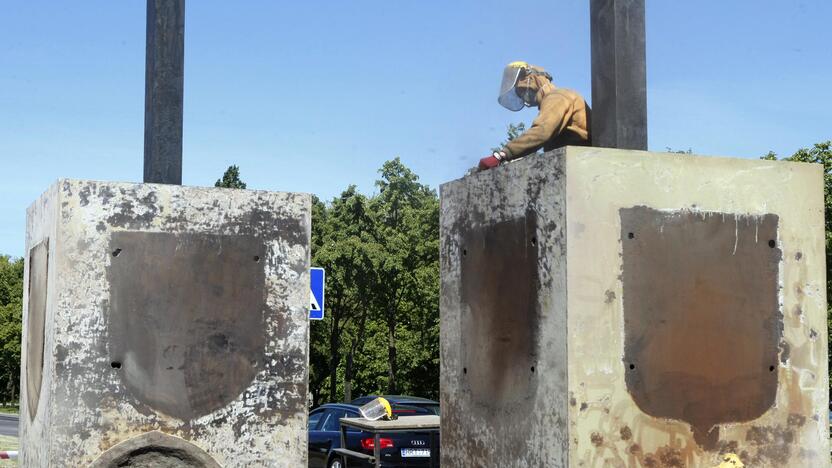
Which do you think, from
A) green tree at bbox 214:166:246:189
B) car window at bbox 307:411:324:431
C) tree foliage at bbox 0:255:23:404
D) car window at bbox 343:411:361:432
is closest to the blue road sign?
car window at bbox 343:411:361:432

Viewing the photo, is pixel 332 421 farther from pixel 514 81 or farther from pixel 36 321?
pixel 514 81

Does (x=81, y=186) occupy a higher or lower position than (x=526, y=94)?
lower

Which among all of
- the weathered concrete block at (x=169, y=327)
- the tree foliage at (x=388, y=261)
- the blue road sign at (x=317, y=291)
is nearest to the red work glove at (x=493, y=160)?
the weathered concrete block at (x=169, y=327)

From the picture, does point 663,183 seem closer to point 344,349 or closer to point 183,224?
point 183,224

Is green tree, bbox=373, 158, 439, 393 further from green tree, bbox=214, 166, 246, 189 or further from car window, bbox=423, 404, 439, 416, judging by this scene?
car window, bbox=423, 404, 439, 416

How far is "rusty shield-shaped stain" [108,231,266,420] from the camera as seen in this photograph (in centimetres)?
601

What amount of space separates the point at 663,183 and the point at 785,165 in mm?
659

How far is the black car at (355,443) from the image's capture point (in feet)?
46.3

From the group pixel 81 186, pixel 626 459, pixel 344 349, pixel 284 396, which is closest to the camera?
pixel 626 459

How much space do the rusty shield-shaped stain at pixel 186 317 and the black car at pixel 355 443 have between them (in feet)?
26.3

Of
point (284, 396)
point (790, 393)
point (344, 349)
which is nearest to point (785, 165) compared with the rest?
point (790, 393)

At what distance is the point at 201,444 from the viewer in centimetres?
612

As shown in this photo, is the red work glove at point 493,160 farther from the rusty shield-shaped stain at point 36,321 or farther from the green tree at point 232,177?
the green tree at point 232,177

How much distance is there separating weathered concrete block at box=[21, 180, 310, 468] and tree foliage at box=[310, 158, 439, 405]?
25.0 m
